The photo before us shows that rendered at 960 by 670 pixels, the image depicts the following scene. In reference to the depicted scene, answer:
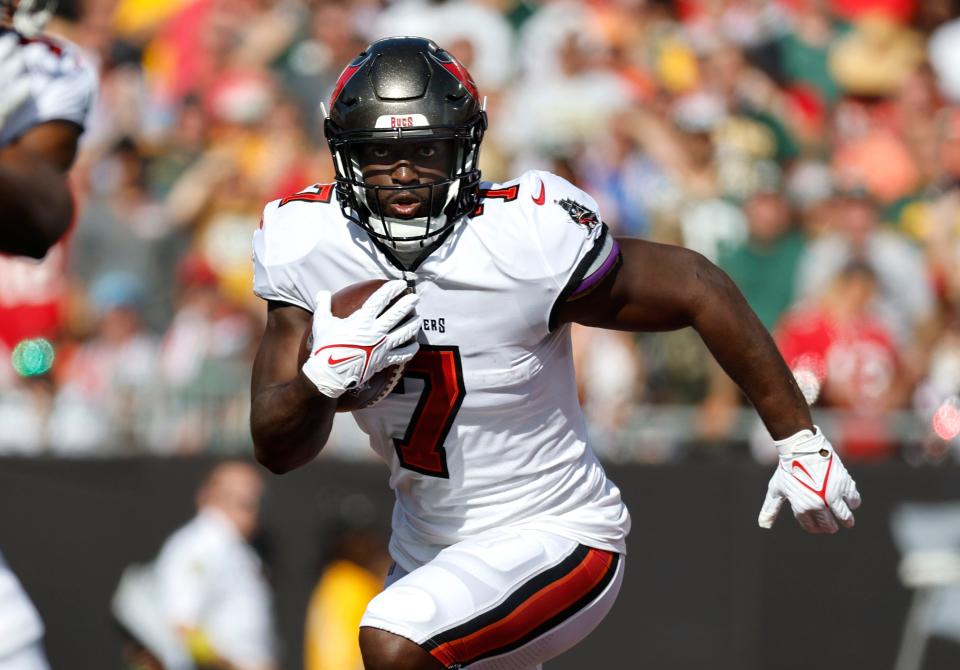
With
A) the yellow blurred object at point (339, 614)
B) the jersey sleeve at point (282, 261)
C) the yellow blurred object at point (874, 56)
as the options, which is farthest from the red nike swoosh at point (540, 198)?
the yellow blurred object at point (874, 56)

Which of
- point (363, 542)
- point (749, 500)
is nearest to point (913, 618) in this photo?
point (749, 500)

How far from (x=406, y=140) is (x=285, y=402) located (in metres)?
0.73

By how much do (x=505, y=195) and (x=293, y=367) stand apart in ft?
Answer: 2.34

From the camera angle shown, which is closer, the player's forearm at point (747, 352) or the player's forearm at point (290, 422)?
the player's forearm at point (290, 422)

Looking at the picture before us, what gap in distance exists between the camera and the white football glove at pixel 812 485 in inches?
159

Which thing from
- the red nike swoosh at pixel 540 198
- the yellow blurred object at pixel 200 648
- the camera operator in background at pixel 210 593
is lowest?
the yellow blurred object at pixel 200 648

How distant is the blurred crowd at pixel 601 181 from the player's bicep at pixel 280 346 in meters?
3.75

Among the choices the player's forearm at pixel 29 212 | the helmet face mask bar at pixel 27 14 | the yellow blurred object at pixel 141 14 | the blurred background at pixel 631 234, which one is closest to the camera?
the player's forearm at pixel 29 212

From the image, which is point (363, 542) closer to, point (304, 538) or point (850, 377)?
point (304, 538)

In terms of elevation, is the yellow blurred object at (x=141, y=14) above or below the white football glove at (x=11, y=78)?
above

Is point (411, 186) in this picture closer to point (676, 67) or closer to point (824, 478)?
point (824, 478)

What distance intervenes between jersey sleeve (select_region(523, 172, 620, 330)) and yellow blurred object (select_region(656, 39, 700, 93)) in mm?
5885

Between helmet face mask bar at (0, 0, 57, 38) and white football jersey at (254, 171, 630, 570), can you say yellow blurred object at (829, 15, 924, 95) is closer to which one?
white football jersey at (254, 171, 630, 570)

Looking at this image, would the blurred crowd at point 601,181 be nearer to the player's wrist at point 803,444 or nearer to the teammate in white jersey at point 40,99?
the player's wrist at point 803,444
